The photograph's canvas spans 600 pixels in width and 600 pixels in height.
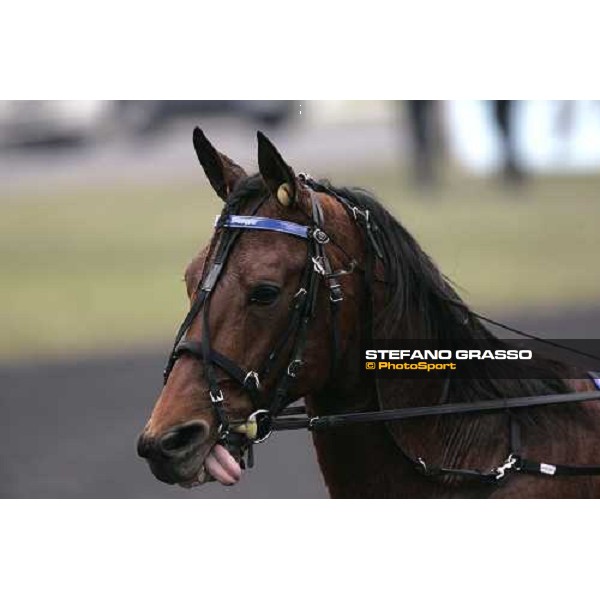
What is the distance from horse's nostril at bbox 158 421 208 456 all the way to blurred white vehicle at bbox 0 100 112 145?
84.6 inches

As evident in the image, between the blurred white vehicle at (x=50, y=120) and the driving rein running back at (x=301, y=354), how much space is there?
1727 mm

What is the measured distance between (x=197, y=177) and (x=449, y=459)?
2.17 m

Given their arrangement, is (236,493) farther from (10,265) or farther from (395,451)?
(395,451)

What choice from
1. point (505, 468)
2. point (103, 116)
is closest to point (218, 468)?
point (505, 468)

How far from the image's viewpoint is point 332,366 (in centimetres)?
275

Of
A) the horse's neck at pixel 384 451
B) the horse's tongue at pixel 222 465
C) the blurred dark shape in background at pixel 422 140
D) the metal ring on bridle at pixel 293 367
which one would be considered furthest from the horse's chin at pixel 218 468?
the blurred dark shape in background at pixel 422 140

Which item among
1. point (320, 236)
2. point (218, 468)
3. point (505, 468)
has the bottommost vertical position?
point (505, 468)

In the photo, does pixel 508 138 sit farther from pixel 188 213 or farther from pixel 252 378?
pixel 252 378


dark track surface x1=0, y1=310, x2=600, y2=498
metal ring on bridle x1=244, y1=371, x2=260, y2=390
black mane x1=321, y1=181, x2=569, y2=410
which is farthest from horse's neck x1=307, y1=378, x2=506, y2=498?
dark track surface x1=0, y1=310, x2=600, y2=498

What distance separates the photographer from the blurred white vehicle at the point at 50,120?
4.17 m

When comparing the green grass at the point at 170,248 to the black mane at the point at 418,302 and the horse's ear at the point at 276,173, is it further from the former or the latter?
the horse's ear at the point at 276,173

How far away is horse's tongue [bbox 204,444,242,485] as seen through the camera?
2564 millimetres

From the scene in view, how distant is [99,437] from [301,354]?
3.08 meters

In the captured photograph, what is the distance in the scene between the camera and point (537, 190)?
13.3ft
